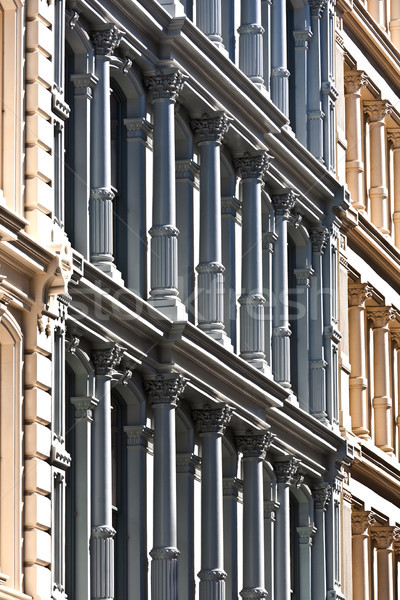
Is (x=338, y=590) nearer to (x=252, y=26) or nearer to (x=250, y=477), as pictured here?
(x=250, y=477)

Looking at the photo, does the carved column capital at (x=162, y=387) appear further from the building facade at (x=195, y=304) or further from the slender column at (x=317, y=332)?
the slender column at (x=317, y=332)

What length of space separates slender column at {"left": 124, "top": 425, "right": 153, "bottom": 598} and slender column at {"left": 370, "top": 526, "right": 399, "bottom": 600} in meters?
13.8

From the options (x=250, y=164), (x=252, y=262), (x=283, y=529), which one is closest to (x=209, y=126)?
(x=250, y=164)

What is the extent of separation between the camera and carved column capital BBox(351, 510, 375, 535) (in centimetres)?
4169

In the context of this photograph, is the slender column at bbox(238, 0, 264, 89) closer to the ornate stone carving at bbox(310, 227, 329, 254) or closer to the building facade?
the building facade

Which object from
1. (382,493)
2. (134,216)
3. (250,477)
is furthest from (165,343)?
(382,493)

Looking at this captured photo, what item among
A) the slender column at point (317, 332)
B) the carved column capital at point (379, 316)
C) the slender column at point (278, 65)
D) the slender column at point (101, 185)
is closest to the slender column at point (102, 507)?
the slender column at point (101, 185)

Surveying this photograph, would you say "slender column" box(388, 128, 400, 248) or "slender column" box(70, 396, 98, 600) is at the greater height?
"slender column" box(388, 128, 400, 248)

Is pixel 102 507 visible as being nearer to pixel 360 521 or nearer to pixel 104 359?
pixel 104 359

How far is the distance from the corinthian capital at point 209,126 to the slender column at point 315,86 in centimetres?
687

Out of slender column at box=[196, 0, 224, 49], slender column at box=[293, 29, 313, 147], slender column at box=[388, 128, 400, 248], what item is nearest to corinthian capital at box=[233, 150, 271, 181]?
slender column at box=[196, 0, 224, 49]

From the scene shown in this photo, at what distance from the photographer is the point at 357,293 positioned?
43.1m

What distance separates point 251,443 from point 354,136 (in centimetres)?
1136

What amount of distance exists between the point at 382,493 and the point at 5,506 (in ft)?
62.8
